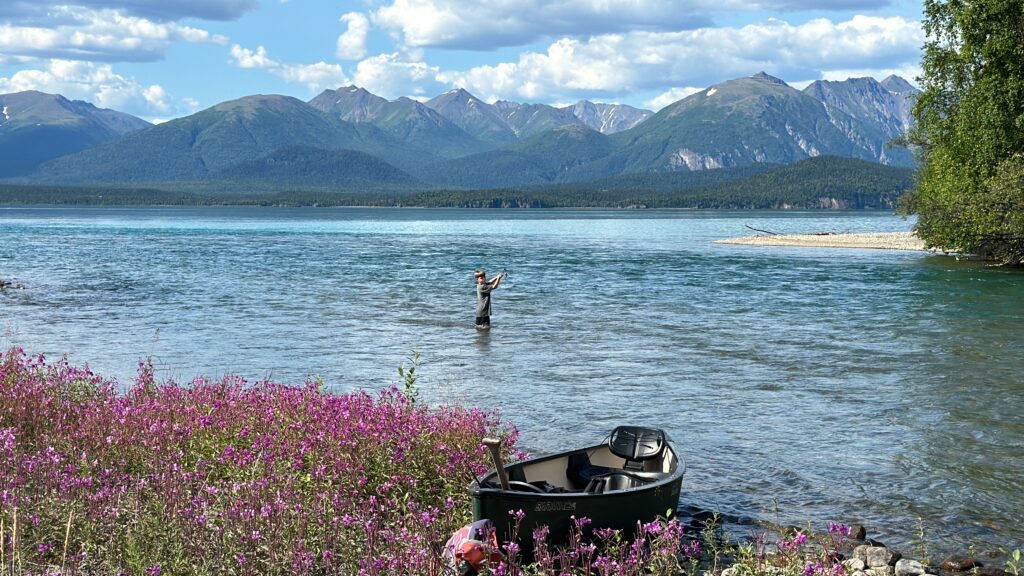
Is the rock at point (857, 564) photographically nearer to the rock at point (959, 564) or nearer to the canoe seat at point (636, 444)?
the rock at point (959, 564)

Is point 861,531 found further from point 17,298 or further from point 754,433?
point 17,298

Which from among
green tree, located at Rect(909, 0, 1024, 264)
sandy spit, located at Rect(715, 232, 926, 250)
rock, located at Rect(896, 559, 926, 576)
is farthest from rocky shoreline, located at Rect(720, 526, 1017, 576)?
sandy spit, located at Rect(715, 232, 926, 250)

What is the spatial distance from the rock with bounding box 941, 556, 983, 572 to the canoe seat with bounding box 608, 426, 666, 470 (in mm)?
3454

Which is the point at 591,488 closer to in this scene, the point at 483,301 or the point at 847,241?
the point at 483,301

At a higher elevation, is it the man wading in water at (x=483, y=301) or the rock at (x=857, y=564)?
the man wading in water at (x=483, y=301)

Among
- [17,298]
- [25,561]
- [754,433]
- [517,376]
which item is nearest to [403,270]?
[17,298]

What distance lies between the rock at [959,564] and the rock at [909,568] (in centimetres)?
40

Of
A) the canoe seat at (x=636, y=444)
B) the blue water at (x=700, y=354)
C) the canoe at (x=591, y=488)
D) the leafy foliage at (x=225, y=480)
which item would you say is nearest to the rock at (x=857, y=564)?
the blue water at (x=700, y=354)

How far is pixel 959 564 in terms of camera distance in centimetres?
1094

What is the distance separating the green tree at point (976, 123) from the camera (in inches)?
1895

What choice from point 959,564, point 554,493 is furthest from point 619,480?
point 959,564

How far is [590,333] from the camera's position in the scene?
32.7 metres

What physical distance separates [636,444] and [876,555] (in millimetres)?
3136

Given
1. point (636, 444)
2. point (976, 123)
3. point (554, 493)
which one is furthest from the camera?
point (976, 123)
